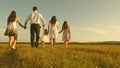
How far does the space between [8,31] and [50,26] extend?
4269mm

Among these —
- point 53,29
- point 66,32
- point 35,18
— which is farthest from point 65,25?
point 35,18

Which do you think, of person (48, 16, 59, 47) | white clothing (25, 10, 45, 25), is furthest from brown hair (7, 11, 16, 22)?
person (48, 16, 59, 47)

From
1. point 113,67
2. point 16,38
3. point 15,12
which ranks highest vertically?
point 15,12

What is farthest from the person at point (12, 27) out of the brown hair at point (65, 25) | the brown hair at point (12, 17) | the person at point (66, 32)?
the person at point (66, 32)

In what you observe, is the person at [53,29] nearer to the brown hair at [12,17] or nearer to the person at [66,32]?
the person at [66,32]

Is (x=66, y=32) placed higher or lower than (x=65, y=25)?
lower

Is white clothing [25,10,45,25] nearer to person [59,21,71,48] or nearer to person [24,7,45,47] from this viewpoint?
person [24,7,45,47]

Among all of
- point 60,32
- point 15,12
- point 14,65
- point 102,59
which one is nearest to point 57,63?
point 14,65

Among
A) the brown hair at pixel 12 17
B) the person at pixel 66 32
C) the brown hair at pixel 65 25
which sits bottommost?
the person at pixel 66 32

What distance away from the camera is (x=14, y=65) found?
30.6 ft

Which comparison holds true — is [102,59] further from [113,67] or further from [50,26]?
[50,26]

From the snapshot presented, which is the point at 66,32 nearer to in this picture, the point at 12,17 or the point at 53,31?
the point at 53,31

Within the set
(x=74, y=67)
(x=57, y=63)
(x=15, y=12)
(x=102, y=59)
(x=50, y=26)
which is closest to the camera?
(x=74, y=67)

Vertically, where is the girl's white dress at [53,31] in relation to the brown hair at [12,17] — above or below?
below
